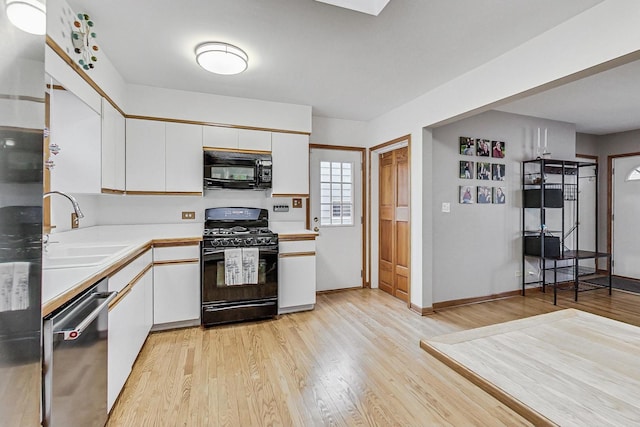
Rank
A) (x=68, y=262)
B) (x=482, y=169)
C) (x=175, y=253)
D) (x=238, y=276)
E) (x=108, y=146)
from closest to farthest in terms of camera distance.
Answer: (x=68, y=262) → (x=108, y=146) → (x=175, y=253) → (x=238, y=276) → (x=482, y=169)

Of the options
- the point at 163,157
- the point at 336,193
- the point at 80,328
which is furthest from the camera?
the point at 336,193

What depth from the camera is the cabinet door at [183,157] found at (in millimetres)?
3289

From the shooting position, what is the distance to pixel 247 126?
140 inches

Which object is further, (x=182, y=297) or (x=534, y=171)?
(x=534, y=171)

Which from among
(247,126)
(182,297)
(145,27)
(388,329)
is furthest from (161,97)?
(388,329)

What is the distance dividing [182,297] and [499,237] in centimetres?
393

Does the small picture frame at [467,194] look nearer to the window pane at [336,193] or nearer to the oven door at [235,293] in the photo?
the window pane at [336,193]

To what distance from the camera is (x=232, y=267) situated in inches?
121

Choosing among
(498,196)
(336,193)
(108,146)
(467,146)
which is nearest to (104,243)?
(108,146)

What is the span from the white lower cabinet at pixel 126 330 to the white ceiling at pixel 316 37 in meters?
1.84

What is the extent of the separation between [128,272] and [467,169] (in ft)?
12.3

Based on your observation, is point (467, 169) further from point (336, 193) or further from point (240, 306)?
point (240, 306)

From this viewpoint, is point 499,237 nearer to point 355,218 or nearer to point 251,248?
point 355,218

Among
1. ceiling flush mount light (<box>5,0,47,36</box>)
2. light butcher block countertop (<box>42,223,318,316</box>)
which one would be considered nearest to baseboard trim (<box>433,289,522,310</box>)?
light butcher block countertop (<box>42,223,318,316</box>)
